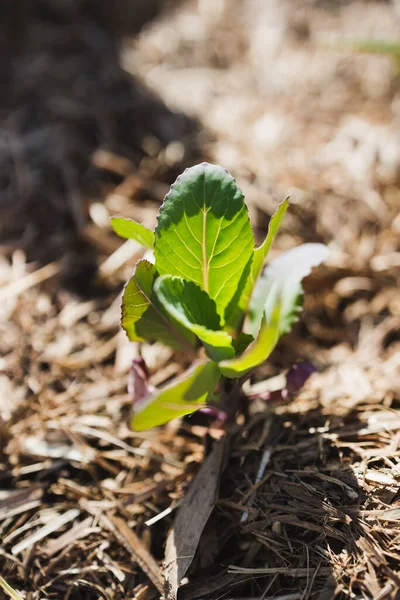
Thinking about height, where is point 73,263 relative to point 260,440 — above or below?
above

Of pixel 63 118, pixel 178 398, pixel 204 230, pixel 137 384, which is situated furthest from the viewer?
pixel 63 118

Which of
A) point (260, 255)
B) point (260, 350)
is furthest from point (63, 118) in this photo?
point (260, 350)

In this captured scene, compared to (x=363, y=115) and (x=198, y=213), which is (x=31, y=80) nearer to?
(x=363, y=115)

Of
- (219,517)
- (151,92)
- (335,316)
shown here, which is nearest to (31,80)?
(151,92)

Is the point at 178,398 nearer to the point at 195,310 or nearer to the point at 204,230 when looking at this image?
the point at 195,310

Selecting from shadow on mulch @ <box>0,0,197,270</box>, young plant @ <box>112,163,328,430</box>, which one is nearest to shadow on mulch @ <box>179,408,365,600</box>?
young plant @ <box>112,163,328,430</box>

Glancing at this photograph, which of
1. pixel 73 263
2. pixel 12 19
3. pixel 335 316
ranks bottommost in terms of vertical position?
pixel 335 316
